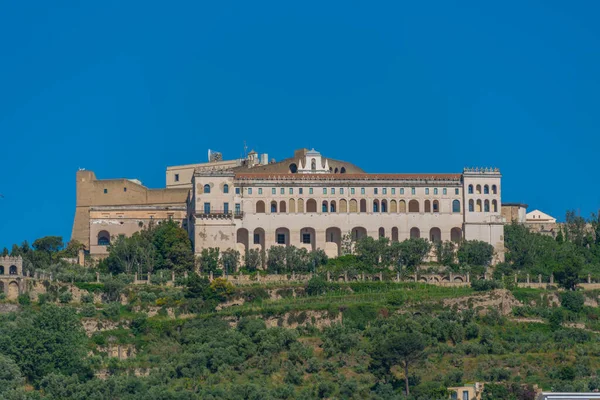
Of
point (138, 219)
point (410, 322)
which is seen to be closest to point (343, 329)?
point (410, 322)

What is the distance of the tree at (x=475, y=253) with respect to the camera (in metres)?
107

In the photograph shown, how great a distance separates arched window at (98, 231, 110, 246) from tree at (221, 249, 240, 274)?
1061cm

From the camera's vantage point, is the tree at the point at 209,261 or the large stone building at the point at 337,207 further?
the large stone building at the point at 337,207

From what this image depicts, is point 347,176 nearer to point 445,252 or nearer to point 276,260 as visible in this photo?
point 445,252

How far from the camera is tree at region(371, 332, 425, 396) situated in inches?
3420

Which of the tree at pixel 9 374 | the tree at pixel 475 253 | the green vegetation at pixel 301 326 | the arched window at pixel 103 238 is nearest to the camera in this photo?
the tree at pixel 9 374

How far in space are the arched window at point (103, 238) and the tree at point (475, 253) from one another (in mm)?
22754

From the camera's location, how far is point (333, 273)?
340ft

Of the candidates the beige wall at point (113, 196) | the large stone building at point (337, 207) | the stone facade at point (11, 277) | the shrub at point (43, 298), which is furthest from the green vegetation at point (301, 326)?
the beige wall at point (113, 196)

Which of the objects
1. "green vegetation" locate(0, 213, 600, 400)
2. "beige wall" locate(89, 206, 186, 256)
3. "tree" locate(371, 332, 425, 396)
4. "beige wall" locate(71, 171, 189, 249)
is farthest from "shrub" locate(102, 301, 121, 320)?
"beige wall" locate(71, 171, 189, 249)

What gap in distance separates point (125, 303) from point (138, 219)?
15513 mm

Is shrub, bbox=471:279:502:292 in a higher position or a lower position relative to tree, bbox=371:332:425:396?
higher

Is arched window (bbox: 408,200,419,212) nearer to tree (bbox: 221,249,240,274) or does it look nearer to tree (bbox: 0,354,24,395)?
tree (bbox: 221,249,240,274)

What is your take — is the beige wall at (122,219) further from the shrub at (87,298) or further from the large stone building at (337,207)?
the shrub at (87,298)
